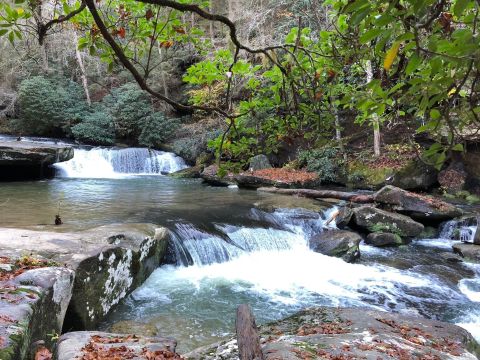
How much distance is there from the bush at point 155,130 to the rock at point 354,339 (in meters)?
17.8

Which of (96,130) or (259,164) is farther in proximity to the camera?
(96,130)

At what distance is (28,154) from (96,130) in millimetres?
7543

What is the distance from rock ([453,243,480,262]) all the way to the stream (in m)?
0.26

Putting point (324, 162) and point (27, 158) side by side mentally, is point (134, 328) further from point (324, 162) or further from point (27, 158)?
point (324, 162)

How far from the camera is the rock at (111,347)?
3.04m

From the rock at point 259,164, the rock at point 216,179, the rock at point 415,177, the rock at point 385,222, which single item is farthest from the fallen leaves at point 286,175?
the rock at point 385,222

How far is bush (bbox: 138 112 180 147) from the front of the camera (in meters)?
21.3

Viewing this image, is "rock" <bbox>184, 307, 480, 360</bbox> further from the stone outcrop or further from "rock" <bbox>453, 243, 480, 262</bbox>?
"rock" <bbox>453, 243, 480, 262</bbox>

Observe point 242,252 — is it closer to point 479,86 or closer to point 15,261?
point 15,261

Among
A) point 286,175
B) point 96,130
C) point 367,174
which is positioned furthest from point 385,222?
point 96,130

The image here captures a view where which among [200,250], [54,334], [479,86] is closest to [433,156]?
[479,86]

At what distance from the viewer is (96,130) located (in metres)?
21.6

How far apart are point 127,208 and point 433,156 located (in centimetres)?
917

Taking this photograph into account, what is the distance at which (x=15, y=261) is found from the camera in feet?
14.0
